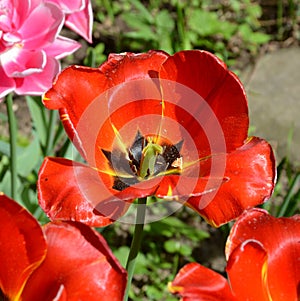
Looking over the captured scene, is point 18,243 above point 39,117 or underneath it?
above

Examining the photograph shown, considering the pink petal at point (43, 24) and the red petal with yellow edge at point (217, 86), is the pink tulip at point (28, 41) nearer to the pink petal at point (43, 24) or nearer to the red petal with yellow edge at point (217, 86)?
the pink petal at point (43, 24)

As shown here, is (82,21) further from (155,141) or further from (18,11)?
(155,141)

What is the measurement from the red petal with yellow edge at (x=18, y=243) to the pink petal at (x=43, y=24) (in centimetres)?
48

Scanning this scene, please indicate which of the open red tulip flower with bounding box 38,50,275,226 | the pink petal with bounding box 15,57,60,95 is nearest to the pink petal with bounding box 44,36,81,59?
the pink petal with bounding box 15,57,60,95

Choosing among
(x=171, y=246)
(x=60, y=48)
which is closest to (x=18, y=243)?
(x=60, y=48)

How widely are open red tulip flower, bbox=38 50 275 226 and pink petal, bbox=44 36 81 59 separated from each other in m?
0.25

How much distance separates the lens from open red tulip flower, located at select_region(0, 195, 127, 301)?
28.7 inches

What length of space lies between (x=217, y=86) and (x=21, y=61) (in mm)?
397

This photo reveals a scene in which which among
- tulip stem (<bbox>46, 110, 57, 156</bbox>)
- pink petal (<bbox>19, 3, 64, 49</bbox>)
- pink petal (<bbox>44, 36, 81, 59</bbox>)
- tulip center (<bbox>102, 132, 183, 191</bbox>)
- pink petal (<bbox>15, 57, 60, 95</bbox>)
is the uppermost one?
pink petal (<bbox>19, 3, 64, 49</bbox>)

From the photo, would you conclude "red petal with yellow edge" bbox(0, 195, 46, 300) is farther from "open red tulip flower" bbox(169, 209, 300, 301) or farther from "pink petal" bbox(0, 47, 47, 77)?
"pink petal" bbox(0, 47, 47, 77)

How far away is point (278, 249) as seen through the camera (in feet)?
2.70

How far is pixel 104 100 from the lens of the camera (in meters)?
0.93

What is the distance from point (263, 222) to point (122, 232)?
1257mm

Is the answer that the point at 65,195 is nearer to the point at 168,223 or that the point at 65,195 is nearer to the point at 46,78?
the point at 46,78
